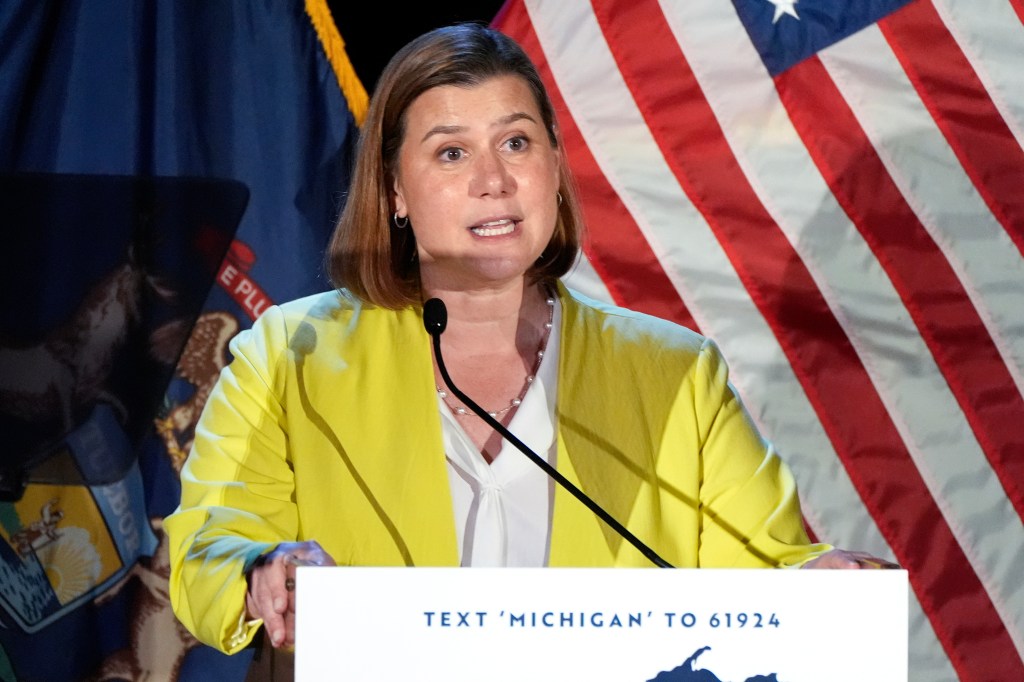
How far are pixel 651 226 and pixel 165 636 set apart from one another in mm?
1275

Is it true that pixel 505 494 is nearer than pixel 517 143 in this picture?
Yes

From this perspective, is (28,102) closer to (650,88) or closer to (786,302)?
(650,88)

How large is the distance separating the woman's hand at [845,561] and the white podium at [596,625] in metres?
0.15

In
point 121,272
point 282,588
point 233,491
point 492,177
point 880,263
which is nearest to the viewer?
point 282,588

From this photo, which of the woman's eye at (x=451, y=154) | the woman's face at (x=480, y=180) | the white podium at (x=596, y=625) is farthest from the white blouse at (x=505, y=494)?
the white podium at (x=596, y=625)

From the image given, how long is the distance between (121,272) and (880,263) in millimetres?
1521

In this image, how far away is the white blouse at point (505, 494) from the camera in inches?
60.5

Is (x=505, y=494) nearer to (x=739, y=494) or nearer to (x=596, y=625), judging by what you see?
(x=739, y=494)

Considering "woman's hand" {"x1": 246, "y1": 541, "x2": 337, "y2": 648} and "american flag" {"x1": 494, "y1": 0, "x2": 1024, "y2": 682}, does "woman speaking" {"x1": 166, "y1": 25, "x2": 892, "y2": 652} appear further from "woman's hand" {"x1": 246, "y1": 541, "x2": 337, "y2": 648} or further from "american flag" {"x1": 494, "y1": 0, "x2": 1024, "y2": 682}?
"american flag" {"x1": 494, "y1": 0, "x2": 1024, "y2": 682}

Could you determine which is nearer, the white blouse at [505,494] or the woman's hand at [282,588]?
the woman's hand at [282,588]

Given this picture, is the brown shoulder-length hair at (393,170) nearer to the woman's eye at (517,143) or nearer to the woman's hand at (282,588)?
the woman's eye at (517,143)

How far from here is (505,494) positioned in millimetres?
1562

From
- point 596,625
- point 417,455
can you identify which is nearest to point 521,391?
point 417,455

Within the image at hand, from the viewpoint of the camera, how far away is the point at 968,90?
237 cm
